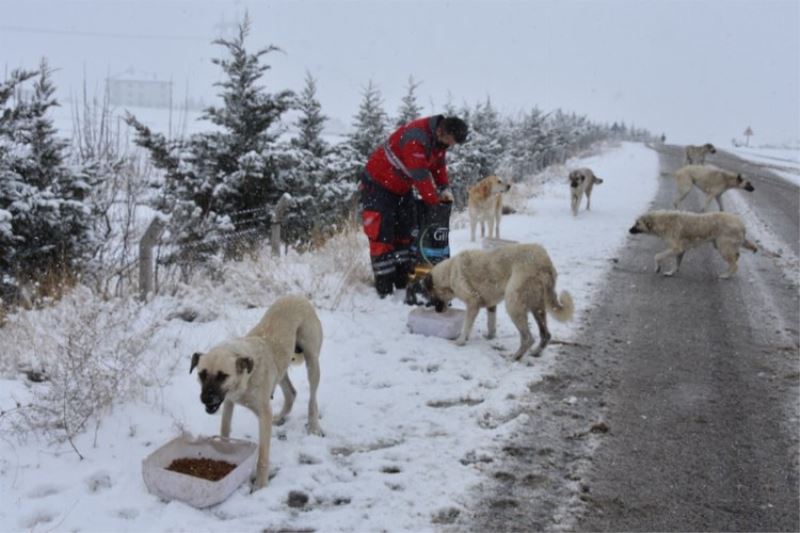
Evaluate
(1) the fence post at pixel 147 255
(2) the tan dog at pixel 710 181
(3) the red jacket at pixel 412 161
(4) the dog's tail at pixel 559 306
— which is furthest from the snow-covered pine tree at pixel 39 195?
(2) the tan dog at pixel 710 181

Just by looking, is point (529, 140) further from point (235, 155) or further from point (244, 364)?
point (244, 364)

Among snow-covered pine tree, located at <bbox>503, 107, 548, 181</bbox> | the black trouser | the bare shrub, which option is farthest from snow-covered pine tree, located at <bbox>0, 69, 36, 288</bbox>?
snow-covered pine tree, located at <bbox>503, 107, 548, 181</bbox>

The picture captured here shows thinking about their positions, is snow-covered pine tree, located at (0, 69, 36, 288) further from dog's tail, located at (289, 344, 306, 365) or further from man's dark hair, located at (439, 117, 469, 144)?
man's dark hair, located at (439, 117, 469, 144)

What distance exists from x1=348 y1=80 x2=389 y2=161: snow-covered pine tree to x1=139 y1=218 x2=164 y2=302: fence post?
12.7 meters

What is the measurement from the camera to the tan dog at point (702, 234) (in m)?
9.85

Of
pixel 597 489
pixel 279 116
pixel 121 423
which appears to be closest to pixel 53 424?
pixel 121 423

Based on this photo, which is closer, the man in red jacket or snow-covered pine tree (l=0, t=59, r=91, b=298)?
the man in red jacket

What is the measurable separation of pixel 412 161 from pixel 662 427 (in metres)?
3.82

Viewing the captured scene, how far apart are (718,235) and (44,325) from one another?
373 inches

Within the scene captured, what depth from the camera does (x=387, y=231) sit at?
7.56m

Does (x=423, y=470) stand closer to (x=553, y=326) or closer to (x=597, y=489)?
(x=597, y=489)

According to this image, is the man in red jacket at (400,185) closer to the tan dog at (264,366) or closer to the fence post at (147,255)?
the fence post at (147,255)

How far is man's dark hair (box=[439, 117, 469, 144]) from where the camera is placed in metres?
6.86

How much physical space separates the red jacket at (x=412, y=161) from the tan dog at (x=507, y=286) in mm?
1018
